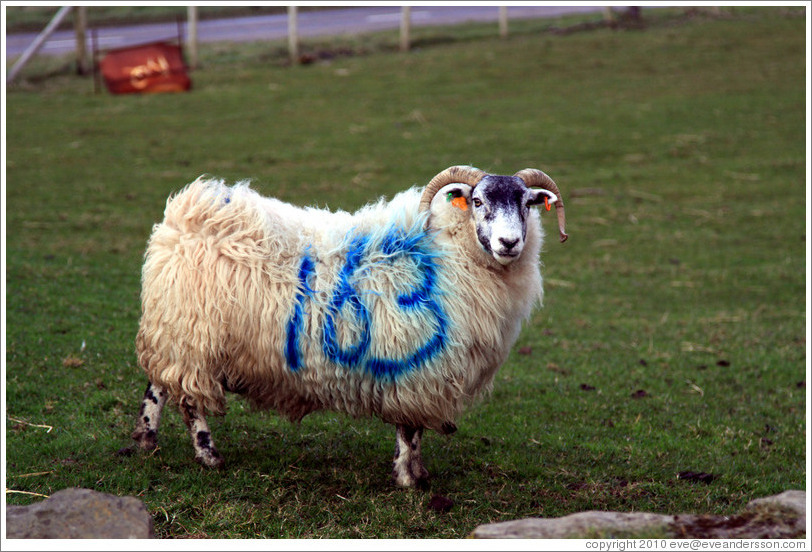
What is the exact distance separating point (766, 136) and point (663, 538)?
1579cm

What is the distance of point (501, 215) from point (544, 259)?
7154mm

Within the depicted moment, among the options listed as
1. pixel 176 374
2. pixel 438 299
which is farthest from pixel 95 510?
pixel 438 299

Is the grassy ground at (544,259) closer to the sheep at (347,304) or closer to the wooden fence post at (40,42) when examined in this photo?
the sheep at (347,304)

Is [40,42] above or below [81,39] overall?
below

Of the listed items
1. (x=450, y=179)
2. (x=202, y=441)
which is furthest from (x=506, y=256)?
(x=202, y=441)

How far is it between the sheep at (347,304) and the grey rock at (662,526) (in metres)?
1.66

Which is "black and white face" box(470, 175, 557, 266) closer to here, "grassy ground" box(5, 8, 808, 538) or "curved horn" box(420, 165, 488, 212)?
"curved horn" box(420, 165, 488, 212)

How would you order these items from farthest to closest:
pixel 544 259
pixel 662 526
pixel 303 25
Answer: pixel 303 25 < pixel 544 259 < pixel 662 526

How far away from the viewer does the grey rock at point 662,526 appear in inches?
142

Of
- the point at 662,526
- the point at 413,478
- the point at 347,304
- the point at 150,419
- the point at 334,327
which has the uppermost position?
the point at 347,304

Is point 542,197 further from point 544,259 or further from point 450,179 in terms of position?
point 544,259

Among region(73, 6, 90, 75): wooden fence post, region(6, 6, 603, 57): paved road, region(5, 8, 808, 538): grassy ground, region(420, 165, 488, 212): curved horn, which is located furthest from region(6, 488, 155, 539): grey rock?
region(6, 6, 603, 57): paved road

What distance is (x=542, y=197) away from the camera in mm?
5527

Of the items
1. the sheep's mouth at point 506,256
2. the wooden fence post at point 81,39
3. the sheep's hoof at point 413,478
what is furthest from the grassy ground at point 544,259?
the sheep's mouth at point 506,256
